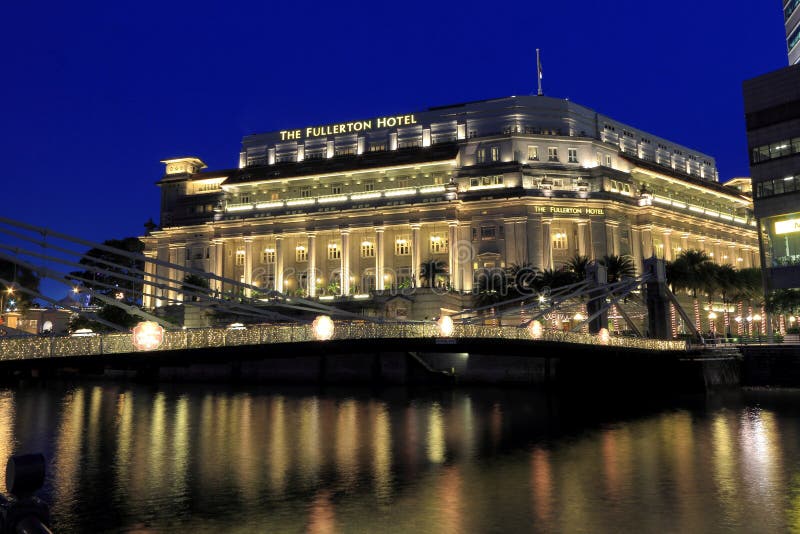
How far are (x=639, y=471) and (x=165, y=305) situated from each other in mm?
100816

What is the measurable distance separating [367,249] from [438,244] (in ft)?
42.9

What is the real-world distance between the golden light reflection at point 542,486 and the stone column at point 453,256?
72.6m

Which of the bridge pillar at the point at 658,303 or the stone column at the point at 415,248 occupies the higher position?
the stone column at the point at 415,248

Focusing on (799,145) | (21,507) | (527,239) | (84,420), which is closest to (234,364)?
(84,420)

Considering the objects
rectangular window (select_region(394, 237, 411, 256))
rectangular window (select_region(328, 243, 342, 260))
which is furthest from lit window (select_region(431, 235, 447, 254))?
rectangular window (select_region(328, 243, 342, 260))

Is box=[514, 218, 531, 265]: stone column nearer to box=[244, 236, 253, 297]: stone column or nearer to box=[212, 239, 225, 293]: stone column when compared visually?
box=[244, 236, 253, 297]: stone column

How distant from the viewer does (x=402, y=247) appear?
114m

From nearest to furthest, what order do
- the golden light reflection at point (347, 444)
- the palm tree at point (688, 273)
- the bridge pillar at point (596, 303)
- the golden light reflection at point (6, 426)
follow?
the golden light reflection at point (347, 444) < the golden light reflection at point (6, 426) < the bridge pillar at point (596, 303) < the palm tree at point (688, 273)

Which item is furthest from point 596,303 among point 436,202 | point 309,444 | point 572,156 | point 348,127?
point 348,127

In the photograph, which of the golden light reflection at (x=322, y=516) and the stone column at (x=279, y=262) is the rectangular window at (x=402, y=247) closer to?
the stone column at (x=279, y=262)

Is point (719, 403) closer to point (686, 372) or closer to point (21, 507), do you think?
point (686, 372)

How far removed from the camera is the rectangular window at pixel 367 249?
382 ft

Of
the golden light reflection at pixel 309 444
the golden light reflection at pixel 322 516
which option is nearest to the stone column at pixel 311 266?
the golden light reflection at pixel 309 444

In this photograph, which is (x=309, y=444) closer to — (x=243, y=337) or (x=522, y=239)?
(x=243, y=337)
